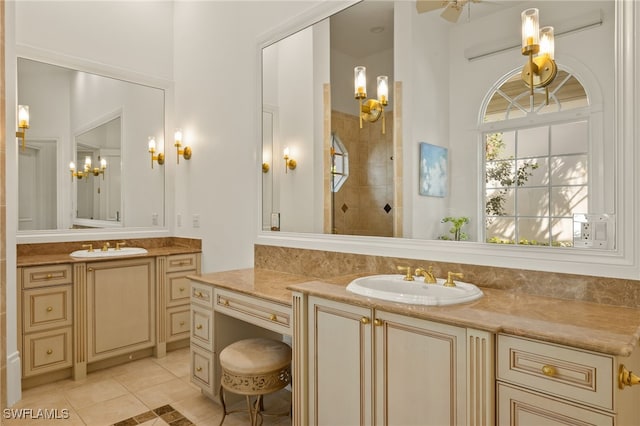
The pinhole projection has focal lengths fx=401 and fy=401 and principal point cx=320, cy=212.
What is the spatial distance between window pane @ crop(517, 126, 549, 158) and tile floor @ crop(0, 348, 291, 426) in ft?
6.39

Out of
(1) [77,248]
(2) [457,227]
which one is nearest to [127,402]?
(1) [77,248]

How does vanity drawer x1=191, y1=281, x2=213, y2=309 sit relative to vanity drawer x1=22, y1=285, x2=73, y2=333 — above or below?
above

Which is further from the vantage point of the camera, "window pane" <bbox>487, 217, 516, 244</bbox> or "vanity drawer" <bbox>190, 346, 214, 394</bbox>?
"vanity drawer" <bbox>190, 346, 214, 394</bbox>

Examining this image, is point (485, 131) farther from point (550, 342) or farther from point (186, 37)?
point (186, 37)

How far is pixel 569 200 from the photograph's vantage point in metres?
1.63

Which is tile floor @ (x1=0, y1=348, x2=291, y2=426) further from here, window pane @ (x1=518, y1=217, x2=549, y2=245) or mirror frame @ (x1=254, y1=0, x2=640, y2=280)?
window pane @ (x1=518, y1=217, x2=549, y2=245)

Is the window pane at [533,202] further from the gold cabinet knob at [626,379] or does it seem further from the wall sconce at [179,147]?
the wall sconce at [179,147]

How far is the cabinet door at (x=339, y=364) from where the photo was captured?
163cm

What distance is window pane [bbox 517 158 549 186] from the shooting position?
1697 mm

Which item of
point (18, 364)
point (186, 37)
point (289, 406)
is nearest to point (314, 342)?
point (289, 406)

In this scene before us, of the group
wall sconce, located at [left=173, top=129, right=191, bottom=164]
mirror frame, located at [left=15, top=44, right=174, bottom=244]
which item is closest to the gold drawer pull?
wall sconce, located at [left=173, top=129, right=191, bottom=164]

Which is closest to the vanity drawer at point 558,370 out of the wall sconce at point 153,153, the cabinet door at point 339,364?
the cabinet door at point 339,364

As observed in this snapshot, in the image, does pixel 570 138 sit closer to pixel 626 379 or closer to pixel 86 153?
pixel 626 379

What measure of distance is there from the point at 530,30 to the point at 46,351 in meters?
3.50
